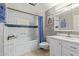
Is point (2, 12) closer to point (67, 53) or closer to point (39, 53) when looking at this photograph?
point (39, 53)

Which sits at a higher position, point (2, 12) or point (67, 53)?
point (2, 12)

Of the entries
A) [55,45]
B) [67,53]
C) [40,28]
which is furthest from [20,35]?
[67,53]

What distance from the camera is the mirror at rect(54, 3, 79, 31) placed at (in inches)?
48.8

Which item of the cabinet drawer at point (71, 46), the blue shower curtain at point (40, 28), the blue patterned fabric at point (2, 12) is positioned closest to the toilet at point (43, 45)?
the blue shower curtain at point (40, 28)

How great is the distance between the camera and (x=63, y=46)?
116 cm

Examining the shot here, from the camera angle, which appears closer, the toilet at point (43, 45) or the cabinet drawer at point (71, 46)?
the cabinet drawer at point (71, 46)

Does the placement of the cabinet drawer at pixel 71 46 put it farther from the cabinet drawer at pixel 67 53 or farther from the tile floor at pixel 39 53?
the tile floor at pixel 39 53

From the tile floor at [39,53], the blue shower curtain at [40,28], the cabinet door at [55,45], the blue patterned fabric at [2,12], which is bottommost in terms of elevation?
the tile floor at [39,53]

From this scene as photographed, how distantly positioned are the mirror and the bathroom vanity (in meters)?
0.15

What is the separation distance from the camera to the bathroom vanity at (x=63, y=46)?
106 centimetres

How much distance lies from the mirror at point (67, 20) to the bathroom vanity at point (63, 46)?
150mm

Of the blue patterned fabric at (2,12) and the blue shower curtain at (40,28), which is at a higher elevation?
the blue patterned fabric at (2,12)

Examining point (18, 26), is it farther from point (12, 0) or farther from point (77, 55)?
point (77, 55)

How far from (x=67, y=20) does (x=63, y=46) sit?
Result: 1.22ft
